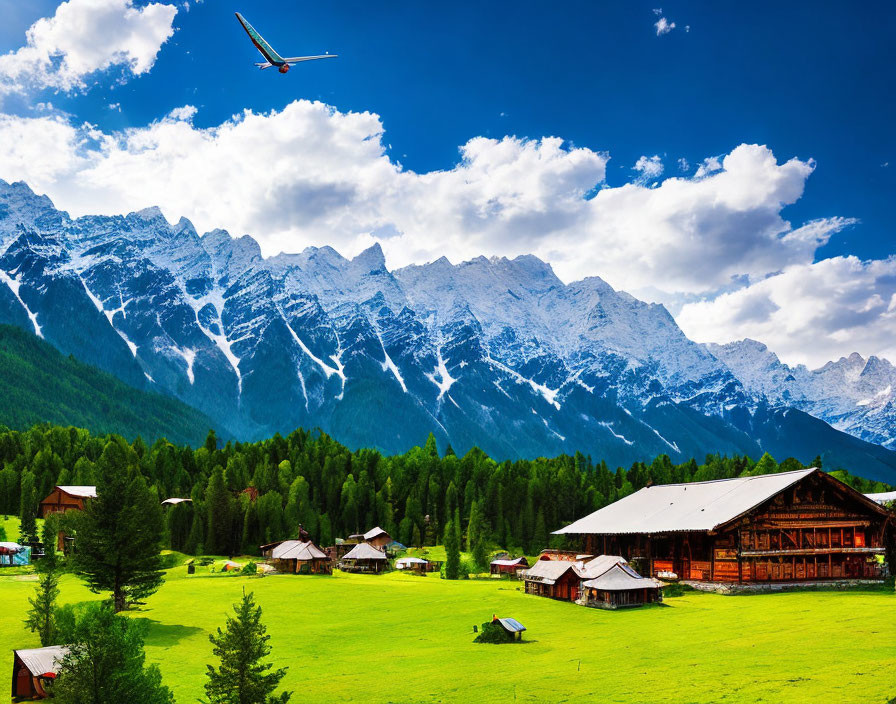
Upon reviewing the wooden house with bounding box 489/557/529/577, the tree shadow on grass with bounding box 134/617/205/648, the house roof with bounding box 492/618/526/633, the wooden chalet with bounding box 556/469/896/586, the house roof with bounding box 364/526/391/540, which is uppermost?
the wooden chalet with bounding box 556/469/896/586

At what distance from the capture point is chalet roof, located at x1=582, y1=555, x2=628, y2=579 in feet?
227

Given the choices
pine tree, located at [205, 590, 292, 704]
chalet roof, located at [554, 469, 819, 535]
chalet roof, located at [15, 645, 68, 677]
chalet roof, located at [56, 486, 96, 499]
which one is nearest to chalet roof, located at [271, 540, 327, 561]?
chalet roof, located at [554, 469, 819, 535]

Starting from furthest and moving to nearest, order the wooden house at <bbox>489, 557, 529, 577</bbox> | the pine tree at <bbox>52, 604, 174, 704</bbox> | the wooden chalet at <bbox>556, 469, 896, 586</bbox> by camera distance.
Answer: the wooden house at <bbox>489, 557, 529, 577</bbox>
the wooden chalet at <bbox>556, 469, 896, 586</bbox>
the pine tree at <bbox>52, 604, 174, 704</bbox>

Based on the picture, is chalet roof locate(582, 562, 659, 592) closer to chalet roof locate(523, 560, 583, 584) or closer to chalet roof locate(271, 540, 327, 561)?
chalet roof locate(523, 560, 583, 584)

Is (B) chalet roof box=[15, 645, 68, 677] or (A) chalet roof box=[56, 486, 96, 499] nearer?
(B) chalet roof box=[15, 645, 68, 677]

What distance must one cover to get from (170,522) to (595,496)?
82.8 m

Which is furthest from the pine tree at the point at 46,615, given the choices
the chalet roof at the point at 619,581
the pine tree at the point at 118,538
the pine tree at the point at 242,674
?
the chalet roof at the point at 619,581

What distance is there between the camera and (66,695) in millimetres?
30438

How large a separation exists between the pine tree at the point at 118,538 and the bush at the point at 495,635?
3084cm

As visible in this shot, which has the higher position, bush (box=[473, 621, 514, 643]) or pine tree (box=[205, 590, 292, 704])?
pine tree (box=[205, 590, 292, 704])

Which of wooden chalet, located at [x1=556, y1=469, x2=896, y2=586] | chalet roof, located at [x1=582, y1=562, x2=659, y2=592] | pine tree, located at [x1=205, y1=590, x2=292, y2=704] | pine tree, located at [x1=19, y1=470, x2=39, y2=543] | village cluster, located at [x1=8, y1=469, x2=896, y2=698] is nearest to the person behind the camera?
pine tree, located at [x1=205, y1=590, x2=292, y2=704]

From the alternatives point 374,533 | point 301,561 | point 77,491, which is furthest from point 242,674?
point 77,491

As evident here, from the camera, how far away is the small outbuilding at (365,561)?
117 m

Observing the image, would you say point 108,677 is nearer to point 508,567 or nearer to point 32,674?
point 32,674
